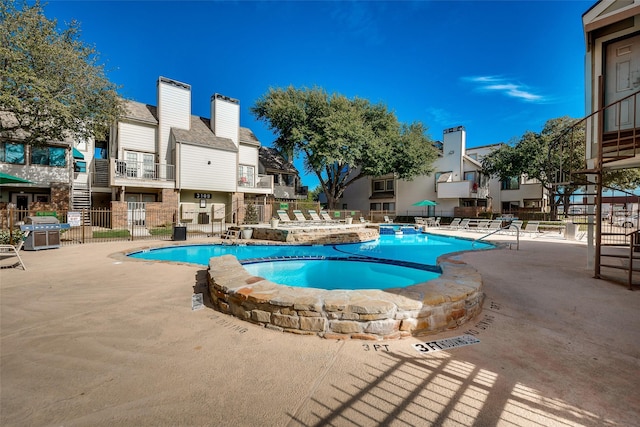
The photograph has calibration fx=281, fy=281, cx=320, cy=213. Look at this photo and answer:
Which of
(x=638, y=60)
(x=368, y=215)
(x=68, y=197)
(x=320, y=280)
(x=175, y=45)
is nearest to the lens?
(x=638, y=60)

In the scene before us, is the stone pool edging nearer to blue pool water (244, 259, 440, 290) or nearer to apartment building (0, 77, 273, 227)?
blue pool water (244, 259, 440, 290)

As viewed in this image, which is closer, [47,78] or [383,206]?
[47,78]

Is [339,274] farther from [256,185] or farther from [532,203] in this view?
[532,203]

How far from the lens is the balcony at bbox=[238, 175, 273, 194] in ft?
74.6

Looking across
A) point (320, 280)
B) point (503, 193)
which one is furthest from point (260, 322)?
point (503, 193)

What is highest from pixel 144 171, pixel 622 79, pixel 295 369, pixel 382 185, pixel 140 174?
pixel 622 79

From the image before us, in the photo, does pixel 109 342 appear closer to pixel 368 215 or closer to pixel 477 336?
pixel 477 336

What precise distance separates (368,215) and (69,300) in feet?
87.4

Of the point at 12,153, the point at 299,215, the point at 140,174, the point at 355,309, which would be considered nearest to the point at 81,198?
the point at 140,174

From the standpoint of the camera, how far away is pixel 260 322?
362 cm

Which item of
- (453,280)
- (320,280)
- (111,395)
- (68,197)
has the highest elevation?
(68,197)

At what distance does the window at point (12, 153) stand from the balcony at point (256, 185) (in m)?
12.7

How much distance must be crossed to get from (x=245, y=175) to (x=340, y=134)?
29.1 feet

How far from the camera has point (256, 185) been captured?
23.4 meters
